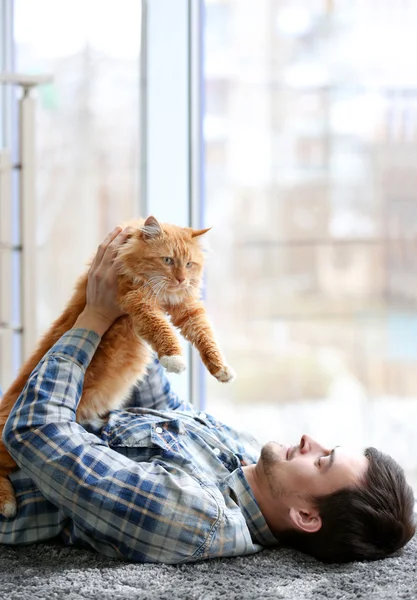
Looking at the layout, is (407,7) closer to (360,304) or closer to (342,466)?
(360,304)

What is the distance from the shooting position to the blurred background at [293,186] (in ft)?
6.86

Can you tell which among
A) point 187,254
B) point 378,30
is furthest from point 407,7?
point 187,254

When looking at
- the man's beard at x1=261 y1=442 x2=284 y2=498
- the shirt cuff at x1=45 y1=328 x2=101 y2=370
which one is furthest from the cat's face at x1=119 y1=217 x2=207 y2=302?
the man's beard at x1=261 y1=442 x2=284 y2=498

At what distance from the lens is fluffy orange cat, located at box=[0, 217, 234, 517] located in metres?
1.52

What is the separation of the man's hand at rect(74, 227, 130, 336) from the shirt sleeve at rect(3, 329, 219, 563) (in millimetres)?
197

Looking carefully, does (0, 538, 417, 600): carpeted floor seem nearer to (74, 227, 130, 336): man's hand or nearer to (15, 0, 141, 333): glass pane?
(74, 227, 130, 336): man's hand

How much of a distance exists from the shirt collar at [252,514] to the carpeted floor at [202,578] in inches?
2.0

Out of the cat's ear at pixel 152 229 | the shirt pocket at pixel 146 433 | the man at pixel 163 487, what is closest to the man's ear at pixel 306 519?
the man at pixel 163 487

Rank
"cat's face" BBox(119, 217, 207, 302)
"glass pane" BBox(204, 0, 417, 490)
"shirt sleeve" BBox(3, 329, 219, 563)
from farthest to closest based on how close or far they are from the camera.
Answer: "glass pane" BBox(204, 0, 417, 490)
"cat's face" BBox(119, 217, 207, 302)
"shirt sleeve" BBox(3, 329, 219, 563)

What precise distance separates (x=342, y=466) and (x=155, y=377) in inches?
22.5

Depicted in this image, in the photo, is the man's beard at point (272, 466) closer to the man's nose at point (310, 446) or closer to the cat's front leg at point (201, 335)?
the man's nose at point (310, 446)

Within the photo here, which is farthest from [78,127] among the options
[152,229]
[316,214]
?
[152,229]

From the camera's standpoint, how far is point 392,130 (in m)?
2.06

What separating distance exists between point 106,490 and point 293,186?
129 centimetres
